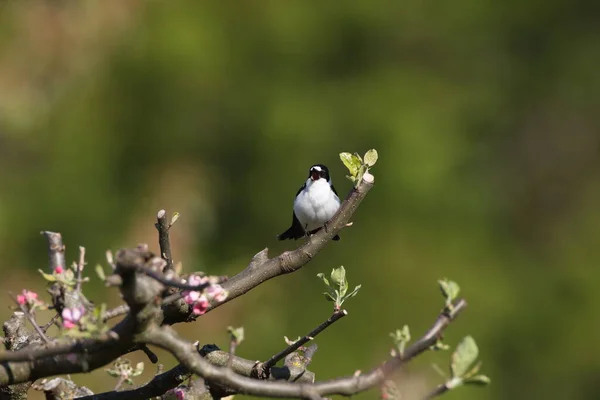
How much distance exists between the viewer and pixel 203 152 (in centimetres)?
682

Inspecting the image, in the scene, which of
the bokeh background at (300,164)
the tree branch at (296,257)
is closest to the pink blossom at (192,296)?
the tree branch at (296,257)

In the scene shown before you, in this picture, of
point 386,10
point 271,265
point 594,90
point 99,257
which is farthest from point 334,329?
point 594,90

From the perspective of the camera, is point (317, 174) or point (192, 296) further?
point (317, 174)

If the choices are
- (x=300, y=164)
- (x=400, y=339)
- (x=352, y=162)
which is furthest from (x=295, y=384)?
(x=300, y=164)

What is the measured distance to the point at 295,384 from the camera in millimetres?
1757

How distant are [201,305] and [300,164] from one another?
14.0 feet

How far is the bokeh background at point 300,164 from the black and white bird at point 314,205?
3.55ft

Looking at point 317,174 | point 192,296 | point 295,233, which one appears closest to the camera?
point 192,296

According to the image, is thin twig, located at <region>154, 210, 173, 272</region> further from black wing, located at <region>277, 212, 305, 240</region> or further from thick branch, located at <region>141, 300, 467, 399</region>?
black wing, located at <region>277, 212, 305, 240</region>

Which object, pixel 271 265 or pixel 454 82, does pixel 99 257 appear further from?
pixel 271 265

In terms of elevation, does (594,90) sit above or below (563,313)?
above

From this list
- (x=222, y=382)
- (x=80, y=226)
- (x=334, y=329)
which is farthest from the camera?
(x=80, y=226)

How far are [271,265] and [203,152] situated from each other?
14.7 feet

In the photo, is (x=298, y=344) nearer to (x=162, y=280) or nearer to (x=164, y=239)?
(x=164, y=239)
